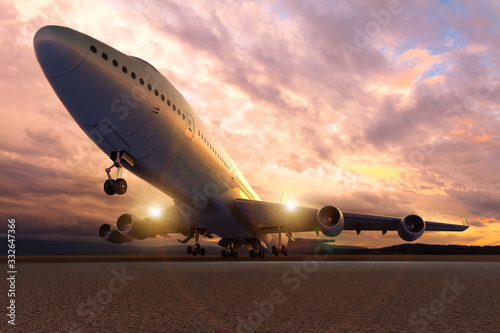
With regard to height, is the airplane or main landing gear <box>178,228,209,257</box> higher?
the airplane

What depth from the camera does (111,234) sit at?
92.8 ft

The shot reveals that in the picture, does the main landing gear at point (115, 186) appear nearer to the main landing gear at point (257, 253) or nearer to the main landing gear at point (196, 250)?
the main landing gear at point (196, 250)

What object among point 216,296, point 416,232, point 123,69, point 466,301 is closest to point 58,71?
point 123,69

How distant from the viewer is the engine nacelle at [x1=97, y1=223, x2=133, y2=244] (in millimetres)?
28344

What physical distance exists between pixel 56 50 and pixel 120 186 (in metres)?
5.33

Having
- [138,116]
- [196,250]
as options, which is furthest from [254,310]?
[196,250]

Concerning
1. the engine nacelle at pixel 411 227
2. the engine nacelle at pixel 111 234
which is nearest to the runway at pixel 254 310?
the engine nacelle at pixel 411 227

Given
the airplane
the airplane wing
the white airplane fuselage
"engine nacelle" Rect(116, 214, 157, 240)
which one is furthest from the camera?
"engine nacelle" Rect(116, 214, 157, 240)

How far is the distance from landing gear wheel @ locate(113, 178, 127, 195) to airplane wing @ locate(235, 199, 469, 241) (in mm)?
10720

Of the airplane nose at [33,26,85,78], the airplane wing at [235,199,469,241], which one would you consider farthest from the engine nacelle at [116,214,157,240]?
the airplane nose at [33,26,85,78]

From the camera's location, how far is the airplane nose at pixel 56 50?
429 inches

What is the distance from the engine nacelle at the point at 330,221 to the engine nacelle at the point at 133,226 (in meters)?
14.4

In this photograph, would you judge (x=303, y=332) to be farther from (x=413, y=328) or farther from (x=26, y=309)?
(x=26, y=309)

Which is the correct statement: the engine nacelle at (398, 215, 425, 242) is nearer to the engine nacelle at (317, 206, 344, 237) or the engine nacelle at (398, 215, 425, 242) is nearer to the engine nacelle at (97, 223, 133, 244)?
the engine nacelle at (317, 206, 344, 237)
